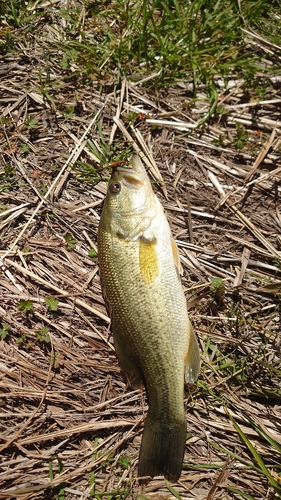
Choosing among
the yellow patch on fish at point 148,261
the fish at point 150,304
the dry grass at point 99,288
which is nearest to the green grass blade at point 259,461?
the dry grass at point 99,288

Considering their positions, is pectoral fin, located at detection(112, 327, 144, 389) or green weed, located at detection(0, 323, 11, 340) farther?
green weed, located at detection(0, 323, 11, 340)

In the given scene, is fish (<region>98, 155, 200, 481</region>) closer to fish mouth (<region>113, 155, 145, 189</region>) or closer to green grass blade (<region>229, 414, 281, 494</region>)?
fish mouth (<region>113, 155, 145, 189</region>)

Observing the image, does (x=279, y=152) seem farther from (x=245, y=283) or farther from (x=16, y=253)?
(x=16, y=253)

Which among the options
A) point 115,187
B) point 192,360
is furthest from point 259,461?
point 115,187

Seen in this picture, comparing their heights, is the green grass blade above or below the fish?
below

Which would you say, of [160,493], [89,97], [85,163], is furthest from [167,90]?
[160,493]

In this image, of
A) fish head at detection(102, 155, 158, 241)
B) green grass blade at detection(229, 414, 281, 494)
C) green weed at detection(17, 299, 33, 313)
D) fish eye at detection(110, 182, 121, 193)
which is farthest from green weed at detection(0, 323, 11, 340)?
green grass blade at detection(229, 414, 281, 494)

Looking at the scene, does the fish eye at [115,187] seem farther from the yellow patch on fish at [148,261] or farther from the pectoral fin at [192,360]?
the pectoral fin at [192,360]

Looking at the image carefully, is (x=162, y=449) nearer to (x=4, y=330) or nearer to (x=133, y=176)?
(x=4, y=330)
